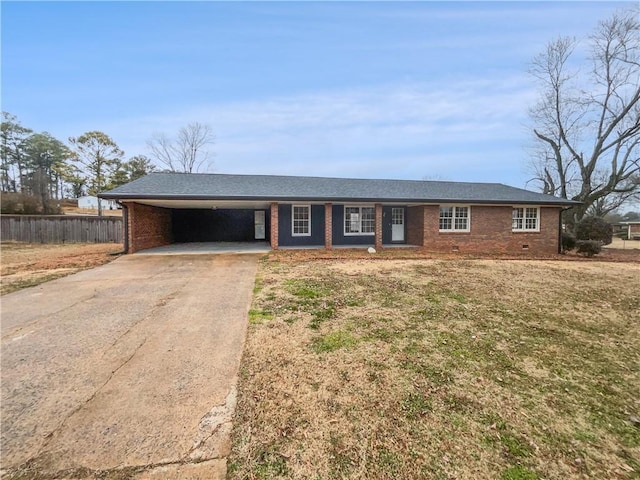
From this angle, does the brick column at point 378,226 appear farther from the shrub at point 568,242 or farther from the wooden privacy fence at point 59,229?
the wooden privacy fence at point 59,229

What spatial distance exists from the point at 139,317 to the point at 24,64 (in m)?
11.5

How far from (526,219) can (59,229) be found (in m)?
26.1

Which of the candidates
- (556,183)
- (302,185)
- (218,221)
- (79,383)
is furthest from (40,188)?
(556,183)

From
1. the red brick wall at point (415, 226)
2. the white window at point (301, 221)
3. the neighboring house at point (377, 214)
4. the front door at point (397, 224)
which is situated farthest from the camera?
the front door at point (397, 224)

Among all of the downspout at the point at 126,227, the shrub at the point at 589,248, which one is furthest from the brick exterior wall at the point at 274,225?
the shrub at the point at 589,248

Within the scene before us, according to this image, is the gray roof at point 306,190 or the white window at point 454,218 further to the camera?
the white window at point 454,218

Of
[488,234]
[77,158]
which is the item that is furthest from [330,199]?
[77,158]

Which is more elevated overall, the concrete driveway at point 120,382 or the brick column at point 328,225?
the brick column at point 328,225

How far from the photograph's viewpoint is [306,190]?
1374 centimetres

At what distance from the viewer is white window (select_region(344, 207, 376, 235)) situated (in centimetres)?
1468

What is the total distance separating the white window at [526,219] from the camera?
1477 cm

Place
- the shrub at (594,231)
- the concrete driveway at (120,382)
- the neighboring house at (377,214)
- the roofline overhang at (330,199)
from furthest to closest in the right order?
the shrub at (594,231), the neighboring house at (377,214), the roofline overhang at (330,199), the concrete driveway at (120,382)

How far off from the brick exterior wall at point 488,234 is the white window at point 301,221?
5.43 meters

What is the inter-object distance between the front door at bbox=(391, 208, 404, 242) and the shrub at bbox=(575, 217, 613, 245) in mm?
10255
